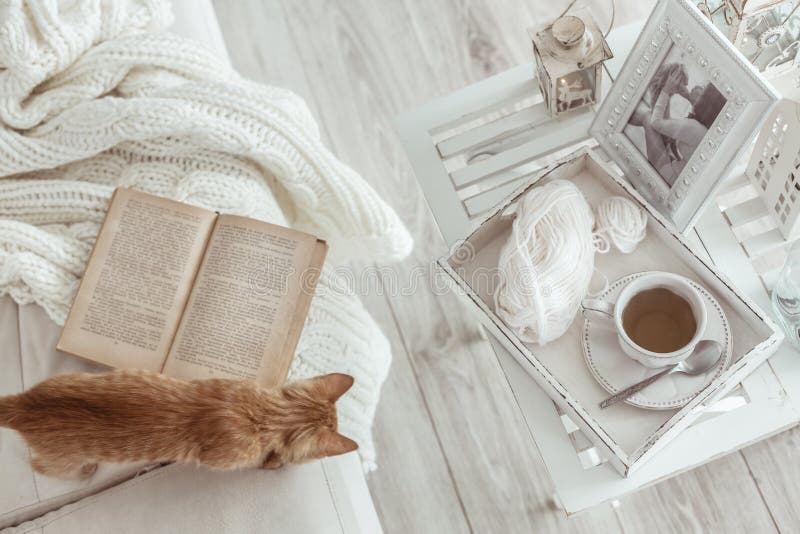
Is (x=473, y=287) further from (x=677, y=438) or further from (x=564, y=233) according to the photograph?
(x=677, y=438)

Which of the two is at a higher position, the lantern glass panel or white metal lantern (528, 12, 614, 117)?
white metal lantern (528, 12, 614, 117)

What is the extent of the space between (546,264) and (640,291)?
0.34 ft

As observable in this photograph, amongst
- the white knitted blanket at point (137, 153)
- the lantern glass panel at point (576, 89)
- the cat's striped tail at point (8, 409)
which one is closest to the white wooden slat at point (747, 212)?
the lantern glass panel at point (576, 89)

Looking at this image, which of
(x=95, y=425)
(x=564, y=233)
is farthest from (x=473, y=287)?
(x=95, y=425)

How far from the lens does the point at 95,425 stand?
0.80 meters

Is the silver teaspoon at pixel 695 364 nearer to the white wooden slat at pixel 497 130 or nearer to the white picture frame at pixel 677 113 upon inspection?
the white picture frame at pixel 677 113

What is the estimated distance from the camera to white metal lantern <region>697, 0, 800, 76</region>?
0.77m

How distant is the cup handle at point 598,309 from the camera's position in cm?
78

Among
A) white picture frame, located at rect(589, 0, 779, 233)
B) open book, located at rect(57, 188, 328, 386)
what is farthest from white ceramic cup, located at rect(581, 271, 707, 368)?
open book, located at rect(57, 188, 328, 386)

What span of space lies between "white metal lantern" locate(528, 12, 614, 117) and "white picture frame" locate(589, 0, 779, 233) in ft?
0.22

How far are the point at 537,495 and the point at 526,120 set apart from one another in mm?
614

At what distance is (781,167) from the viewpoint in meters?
0.82

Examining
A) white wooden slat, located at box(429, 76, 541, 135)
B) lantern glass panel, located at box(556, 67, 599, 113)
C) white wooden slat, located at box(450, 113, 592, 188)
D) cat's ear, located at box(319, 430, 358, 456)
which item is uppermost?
white wooden slat, located at box(429, 76, 541, 135)

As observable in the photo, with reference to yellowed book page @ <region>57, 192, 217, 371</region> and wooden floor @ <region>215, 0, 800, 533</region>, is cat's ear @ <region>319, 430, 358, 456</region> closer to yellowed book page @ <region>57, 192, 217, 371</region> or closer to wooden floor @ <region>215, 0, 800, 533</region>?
yellowed book page @ <region>57, 192, 217, 371</region>
